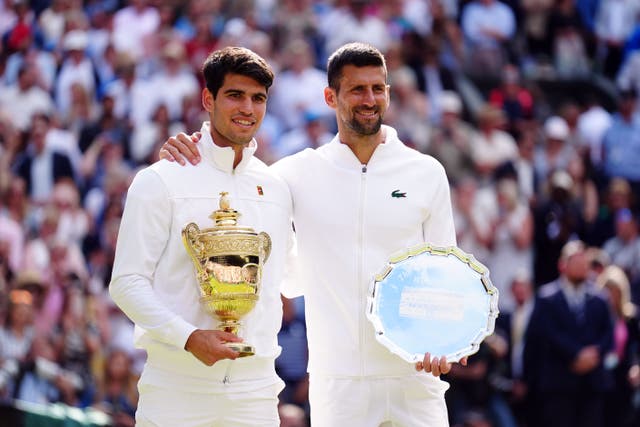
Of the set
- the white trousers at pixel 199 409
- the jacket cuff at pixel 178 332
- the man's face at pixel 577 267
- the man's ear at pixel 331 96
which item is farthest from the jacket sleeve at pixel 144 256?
the man's face at pixel 577 267

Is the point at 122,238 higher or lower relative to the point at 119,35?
lower

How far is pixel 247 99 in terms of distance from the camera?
245 inches

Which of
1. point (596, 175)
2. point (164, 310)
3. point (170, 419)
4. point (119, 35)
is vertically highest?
point (119, 35)

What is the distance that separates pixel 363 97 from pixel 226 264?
3.43ft

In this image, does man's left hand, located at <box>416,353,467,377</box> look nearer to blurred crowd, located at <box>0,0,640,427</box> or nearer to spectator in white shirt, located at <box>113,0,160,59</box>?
blurred crowd, located at <box>0,0,640,427</box>

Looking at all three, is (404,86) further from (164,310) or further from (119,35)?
(164,310)

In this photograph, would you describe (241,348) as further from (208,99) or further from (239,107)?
(208,99)

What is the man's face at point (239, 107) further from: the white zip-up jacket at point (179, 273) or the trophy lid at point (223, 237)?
the trophy lid at point (223, 237)

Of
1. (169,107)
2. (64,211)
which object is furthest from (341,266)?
(169,107)

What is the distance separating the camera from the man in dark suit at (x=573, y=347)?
1131 centimetres

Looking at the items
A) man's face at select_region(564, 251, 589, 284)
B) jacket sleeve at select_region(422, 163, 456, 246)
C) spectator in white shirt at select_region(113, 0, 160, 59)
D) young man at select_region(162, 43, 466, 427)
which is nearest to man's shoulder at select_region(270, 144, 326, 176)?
young man at select_region(162, 43, 466, 427)

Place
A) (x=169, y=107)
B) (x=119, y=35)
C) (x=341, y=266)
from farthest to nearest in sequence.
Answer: (x=119, y=35) → (x=169, y=107) → (x=341, y=266)

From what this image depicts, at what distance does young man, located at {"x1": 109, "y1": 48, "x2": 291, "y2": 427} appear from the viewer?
606 centimetres

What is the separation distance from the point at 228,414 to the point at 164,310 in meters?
0.49
